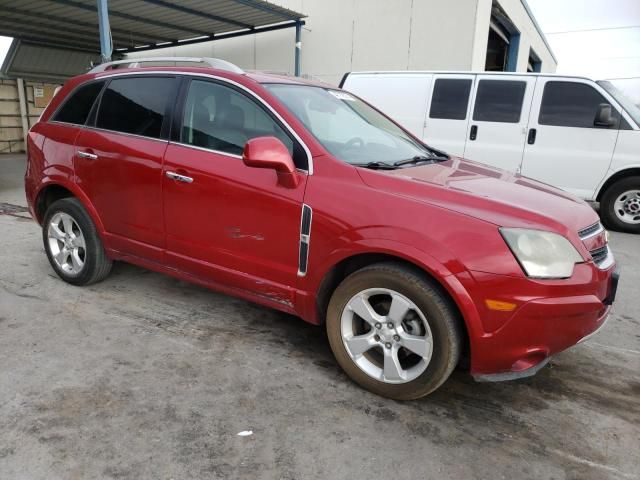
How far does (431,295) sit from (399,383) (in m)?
0.54

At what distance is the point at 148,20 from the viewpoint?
12898 millimetres

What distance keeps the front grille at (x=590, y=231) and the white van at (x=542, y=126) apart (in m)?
4.48

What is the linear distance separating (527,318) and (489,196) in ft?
2.09

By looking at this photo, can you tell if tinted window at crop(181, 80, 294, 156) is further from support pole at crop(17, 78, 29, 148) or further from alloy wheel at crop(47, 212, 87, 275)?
support pole at crop(17, 78, 29, 148)

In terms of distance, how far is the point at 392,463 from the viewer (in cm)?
219

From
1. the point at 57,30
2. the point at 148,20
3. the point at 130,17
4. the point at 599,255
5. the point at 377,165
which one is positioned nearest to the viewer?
the point at 599,255

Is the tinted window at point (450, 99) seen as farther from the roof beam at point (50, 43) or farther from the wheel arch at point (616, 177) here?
the roof beam at point (50, 43)

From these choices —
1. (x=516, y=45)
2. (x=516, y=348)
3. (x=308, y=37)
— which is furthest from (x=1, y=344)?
(x=516, y=45)

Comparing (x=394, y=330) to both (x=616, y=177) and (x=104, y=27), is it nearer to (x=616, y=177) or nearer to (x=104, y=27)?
(x=616, y=177)

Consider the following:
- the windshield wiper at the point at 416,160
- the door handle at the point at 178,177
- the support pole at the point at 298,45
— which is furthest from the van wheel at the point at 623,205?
the support pole at the point at 298,45

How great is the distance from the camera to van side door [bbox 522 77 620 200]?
6.60 m

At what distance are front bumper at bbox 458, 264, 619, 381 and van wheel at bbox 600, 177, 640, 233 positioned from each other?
16.5ft

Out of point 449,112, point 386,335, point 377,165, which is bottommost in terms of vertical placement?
point 386,335

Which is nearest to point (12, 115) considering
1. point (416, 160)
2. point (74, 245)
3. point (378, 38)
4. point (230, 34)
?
point (230, 34)
